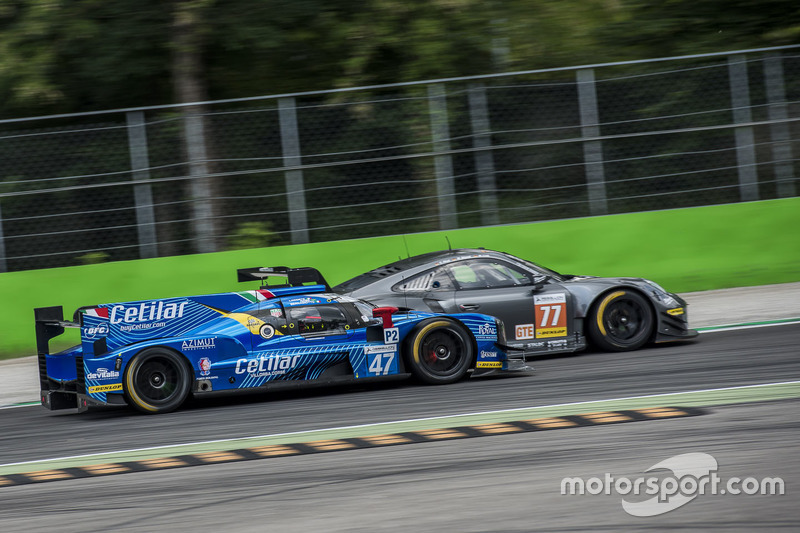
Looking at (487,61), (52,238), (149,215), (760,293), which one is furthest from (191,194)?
(760,293)

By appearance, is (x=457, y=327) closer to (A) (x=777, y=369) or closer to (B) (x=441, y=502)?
(A) (x=777, y=369)

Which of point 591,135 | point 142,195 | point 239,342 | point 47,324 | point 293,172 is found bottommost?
point 239,342

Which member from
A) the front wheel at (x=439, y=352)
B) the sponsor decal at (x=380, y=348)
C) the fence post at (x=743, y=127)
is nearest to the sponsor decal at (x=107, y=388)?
the sponsor decal at (x=380, y=348)

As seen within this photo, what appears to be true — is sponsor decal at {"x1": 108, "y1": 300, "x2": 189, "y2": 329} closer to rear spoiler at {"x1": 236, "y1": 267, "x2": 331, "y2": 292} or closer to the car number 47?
rear spoiler at {"x1": 236, "y1": 267, "x2": 331, "y2": 292}

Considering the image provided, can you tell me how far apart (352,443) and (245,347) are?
79.4 inches

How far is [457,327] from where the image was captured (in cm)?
928

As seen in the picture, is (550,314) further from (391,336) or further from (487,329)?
(391,336)

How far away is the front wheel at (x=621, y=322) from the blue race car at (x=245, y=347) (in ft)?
4.68

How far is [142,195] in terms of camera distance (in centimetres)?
1332

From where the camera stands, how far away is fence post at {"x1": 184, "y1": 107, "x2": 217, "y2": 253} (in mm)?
13375

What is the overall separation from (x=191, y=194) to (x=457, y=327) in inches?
224

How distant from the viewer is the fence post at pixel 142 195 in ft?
43.6

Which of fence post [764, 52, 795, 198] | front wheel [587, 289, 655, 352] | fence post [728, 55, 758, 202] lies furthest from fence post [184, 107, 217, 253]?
fence post [764, 52, 795, 198]
